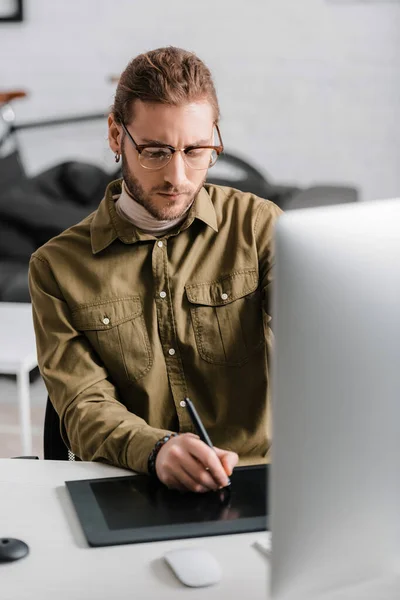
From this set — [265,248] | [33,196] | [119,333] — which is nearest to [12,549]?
[119,333]

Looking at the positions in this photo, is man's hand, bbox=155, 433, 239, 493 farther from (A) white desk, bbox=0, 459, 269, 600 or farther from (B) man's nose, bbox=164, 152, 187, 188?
(B) man's nose, bbox=164, 152, 187, 188

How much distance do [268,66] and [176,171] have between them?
8.76 feet

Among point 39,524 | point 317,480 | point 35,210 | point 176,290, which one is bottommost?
point 35,210

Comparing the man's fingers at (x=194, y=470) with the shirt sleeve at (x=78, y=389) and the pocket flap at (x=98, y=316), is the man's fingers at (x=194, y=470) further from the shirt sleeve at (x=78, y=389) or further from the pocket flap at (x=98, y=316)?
the pocket flap at (x=98, y=316)

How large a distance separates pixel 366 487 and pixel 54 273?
0.91m

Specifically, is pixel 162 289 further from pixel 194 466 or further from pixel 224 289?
pixel 194 466

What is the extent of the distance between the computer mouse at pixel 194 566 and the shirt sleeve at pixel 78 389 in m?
0.29

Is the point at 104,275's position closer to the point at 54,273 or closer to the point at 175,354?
the point at 54,273

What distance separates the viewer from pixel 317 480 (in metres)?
0.92

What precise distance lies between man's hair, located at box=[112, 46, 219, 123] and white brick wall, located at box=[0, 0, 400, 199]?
249 centimetres

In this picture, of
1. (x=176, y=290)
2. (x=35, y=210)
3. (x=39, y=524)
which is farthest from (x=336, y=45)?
(x=39, y=524)

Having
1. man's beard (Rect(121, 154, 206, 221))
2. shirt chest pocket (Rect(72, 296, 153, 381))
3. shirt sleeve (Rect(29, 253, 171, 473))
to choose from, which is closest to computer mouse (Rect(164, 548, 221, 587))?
shirt sleeve (Rect(29, 253, 171, 473))

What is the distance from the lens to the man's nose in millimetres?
1612

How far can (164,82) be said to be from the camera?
1.64m
